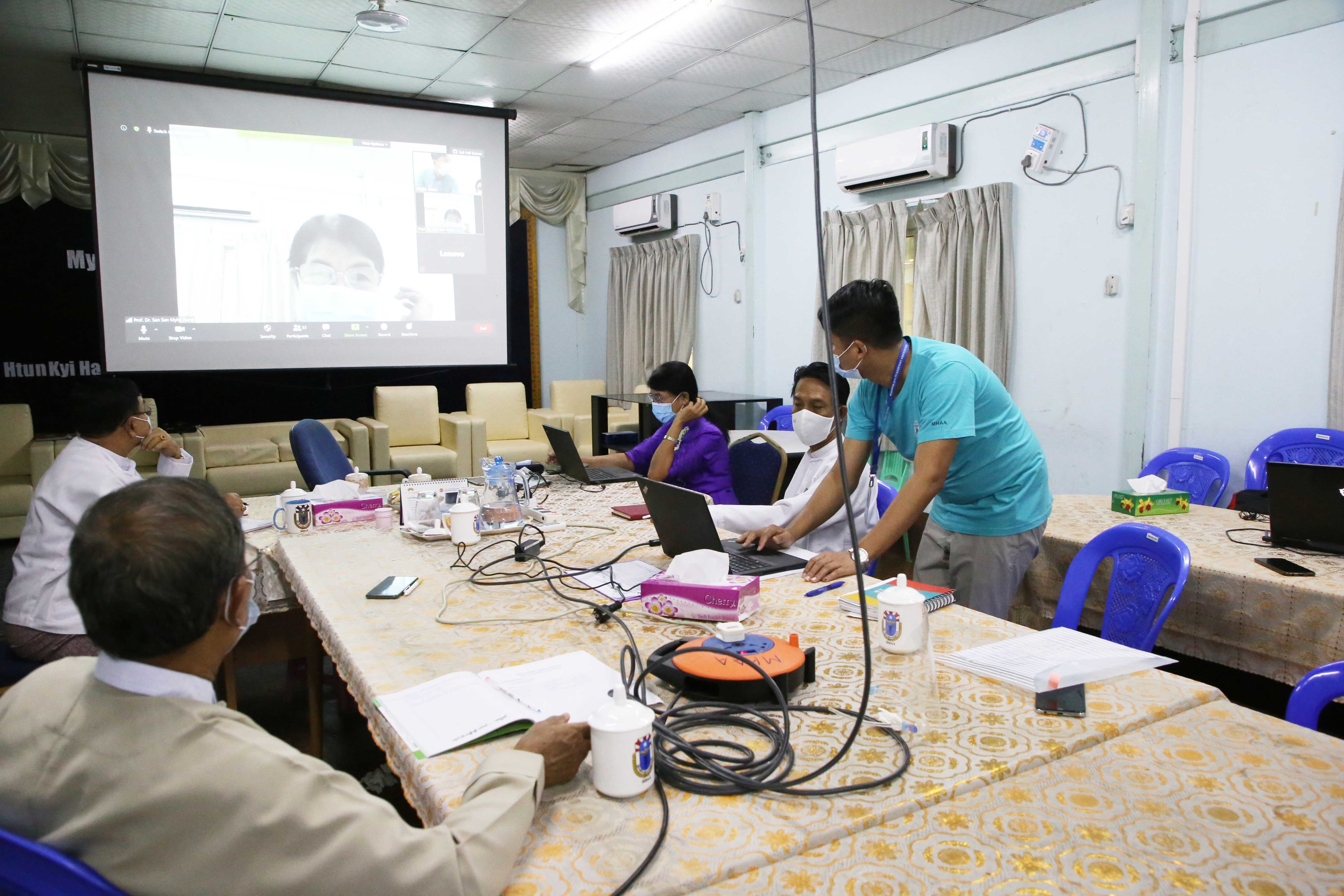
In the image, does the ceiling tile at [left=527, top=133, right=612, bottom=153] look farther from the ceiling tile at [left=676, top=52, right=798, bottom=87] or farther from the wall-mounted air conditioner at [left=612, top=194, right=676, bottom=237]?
the ceiling tile at [left=676, top=52, right=798, bottom=87]

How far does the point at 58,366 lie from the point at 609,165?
487cm

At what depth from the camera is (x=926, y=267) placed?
4.86m

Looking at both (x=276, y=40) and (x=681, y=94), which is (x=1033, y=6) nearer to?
(x=681, y=94)

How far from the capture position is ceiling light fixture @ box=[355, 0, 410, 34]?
4184 mm

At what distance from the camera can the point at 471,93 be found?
227 inches

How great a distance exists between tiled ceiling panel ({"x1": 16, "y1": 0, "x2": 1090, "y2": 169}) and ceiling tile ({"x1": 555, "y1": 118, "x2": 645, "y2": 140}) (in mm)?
363

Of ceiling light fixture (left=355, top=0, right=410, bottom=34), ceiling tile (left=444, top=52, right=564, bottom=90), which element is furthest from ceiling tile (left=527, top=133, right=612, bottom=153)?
ceiling light fixture (left=355, top=0, right=410, bottom=34)

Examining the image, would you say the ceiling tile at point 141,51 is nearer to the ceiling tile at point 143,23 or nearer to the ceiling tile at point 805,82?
the ceiling tile at point 143,23

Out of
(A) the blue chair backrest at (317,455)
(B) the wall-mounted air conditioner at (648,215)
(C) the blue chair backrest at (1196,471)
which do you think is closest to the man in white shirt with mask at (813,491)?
(C) the blue chair backrest at (1196,471)

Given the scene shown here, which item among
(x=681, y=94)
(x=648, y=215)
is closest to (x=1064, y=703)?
(x=681, y=94)

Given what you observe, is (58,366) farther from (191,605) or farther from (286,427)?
(191,605)

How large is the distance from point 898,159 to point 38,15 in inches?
181

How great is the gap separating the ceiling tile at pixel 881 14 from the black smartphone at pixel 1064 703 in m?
3.77

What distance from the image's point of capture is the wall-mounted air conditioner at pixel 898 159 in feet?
15.4
